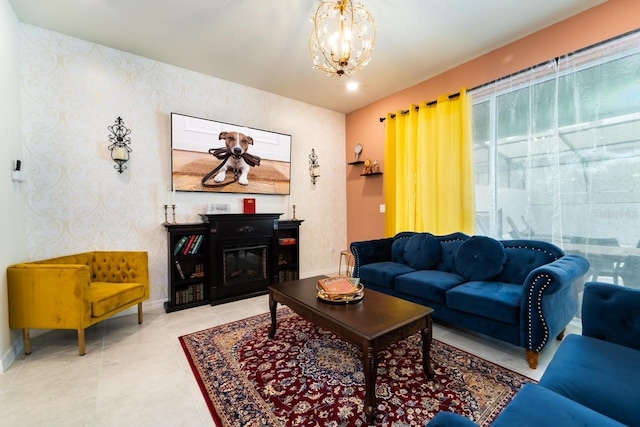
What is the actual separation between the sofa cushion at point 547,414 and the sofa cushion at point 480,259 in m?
1.85

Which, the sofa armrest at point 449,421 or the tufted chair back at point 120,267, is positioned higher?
the tufted chair back at point 120,267

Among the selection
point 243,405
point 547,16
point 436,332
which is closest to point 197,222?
point 243,405

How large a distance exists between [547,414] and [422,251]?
96.6 inches

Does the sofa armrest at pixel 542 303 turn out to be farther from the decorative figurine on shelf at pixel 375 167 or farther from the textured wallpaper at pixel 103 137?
the textured wallpaper at pixel 103 137

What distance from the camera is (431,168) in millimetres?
3711

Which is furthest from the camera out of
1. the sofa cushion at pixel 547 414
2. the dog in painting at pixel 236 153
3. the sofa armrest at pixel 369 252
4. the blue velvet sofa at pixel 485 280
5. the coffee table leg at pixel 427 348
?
the dog in painting at pixel 236 153

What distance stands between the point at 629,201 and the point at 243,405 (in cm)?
344

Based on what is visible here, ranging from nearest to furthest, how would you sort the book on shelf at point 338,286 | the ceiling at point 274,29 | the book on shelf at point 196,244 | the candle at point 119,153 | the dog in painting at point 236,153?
1. the book on shelf at point 338,286
2. the ceiling at point 274,29
3. the candle at point 119,153
4. the book on shelf at point 196,244
5. the dog in painting at point 236,153

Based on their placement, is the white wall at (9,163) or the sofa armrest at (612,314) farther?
the white wall at (9,163)

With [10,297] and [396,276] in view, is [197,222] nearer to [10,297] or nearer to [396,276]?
[10,297]

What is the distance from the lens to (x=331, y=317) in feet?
6.03

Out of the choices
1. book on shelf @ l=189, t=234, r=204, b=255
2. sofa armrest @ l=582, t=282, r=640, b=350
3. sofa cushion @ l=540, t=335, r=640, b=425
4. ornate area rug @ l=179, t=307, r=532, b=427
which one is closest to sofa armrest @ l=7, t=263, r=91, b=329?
ornate area rug @ l=179, t=307, r=532, b=427

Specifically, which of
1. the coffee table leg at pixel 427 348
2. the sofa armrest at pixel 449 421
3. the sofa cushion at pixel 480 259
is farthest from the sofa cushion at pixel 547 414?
the sofa cushion at pixel 480 259

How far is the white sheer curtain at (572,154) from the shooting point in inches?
93.5
